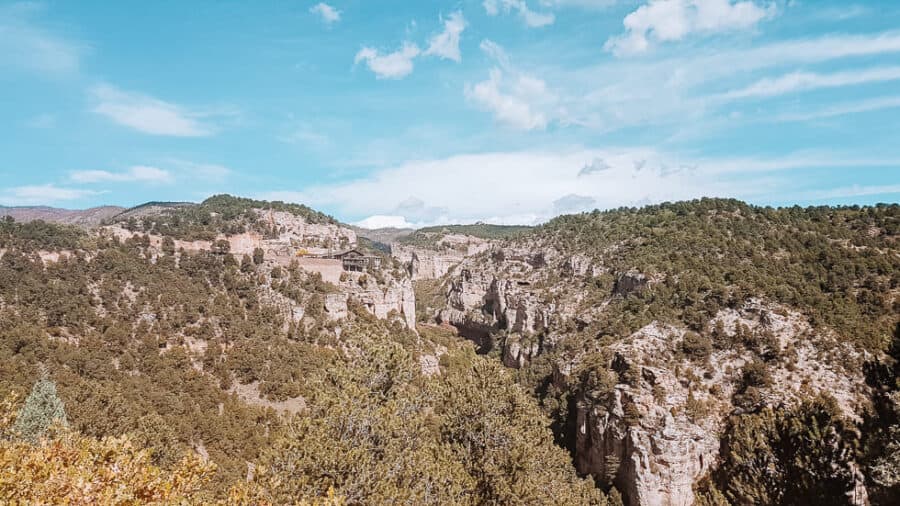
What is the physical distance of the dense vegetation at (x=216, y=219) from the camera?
5003 centimetres

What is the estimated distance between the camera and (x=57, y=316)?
98.6 feet

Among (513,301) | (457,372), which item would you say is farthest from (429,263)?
(457,372)

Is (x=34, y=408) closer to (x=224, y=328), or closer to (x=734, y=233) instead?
(x=224, y=328)

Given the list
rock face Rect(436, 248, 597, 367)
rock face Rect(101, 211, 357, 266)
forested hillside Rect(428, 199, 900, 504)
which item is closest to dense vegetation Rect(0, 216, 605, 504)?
rock face Rect(101, 211, 357, 266)

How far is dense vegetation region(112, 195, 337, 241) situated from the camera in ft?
164

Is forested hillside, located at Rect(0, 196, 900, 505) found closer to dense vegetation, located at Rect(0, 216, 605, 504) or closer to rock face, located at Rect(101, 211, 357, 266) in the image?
dense vegetation, located at Rect(0, 216, 605, 504)

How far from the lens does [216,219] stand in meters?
60.4

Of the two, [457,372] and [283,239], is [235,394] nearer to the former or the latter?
[457,372]

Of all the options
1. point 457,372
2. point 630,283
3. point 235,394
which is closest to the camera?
point 457,372

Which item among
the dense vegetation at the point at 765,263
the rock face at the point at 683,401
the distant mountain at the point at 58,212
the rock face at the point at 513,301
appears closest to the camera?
the rock face at the point at 683,401

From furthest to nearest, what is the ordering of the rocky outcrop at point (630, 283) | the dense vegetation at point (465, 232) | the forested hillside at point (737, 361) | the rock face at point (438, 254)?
the dense vegetation at point (465, 232) → the rock face at point (438, 254) → the rocky outcrop at point (630, 283) → the forested hillside at point (737, 361)

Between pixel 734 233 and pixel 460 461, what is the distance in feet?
154

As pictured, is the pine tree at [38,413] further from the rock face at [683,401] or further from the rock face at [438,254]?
the rock face at [438,254]

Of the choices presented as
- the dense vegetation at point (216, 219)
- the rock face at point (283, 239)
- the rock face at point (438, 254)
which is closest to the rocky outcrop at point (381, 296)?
the rock face at point (283, 239)
